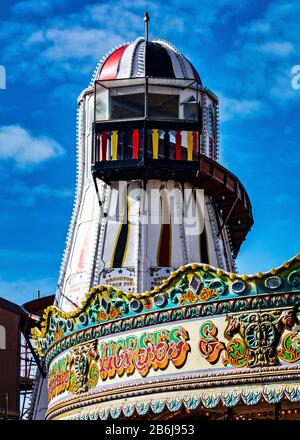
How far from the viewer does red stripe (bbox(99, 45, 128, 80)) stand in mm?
41156

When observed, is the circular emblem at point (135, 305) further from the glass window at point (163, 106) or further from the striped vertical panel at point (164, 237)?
the glass window at point (163, 106)

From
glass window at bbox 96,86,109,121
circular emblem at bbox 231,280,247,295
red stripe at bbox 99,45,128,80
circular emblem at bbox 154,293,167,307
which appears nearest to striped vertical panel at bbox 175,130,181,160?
glass window at bbox 96,86,109,121

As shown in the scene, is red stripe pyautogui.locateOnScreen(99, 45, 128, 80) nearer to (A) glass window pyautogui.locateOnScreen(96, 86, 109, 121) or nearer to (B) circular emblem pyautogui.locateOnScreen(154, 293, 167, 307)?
(A) glass window pyautogui.locateOnScreen(96, 86, 109, 121)

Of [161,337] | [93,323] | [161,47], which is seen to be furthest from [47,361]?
[161,47]

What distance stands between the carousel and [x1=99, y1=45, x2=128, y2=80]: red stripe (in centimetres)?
9

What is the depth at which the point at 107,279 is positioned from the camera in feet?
124

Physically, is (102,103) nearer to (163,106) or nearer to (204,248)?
(163,106)

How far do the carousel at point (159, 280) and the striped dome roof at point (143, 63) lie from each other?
6 centimetres

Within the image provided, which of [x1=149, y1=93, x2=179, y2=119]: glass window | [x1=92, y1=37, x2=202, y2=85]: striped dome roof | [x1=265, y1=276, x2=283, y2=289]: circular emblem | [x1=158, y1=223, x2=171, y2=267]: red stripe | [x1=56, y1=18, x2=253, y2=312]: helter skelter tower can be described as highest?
[x1=92, y1=37, x2=202, y2=85]: striped dome roof

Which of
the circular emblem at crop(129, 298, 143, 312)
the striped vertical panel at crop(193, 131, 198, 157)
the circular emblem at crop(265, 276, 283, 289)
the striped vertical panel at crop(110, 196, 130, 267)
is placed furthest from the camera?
the striped vertical panel at crop(193, 131, 198, 157)

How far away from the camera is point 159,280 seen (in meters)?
37.4

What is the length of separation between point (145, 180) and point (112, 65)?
561 cm

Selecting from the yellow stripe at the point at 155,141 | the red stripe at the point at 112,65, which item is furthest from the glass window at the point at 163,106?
the yellow stripe at the point at 155,141

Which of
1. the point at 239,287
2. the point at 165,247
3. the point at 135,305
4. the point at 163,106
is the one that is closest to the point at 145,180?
the point at 165,247
